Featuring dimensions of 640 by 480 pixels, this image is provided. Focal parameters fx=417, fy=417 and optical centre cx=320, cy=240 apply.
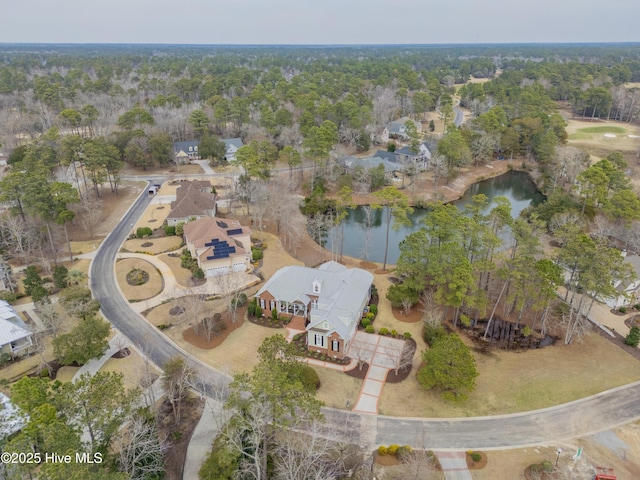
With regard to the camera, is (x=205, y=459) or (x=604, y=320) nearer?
(x=205, y=459)

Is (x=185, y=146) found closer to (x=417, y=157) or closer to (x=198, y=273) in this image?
(x=417, y=157)

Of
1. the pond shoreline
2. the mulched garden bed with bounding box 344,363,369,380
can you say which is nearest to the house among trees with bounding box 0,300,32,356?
the mulched garden bed with bounding box 344,363,369,380

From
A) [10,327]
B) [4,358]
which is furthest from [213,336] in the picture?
[10,327]

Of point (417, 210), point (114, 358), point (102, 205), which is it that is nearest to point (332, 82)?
point (417, 210)

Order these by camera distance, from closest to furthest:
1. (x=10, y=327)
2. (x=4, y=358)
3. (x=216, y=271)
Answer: (x=4, y=358) → (x=10, y=327) → (x=216, y=271)

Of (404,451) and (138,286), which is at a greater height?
(138,286)

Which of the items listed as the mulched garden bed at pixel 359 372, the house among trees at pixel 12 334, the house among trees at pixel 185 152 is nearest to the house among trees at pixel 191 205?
the house among trees at pixel 185 152

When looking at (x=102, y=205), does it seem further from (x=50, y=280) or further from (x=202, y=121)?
(x=202, y=121)
